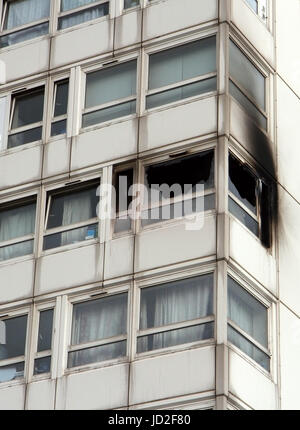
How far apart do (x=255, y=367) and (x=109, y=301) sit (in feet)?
10.6

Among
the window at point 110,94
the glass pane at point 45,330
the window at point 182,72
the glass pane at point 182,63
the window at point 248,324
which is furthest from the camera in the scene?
the window at point 110,94

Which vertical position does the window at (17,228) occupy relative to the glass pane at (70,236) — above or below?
above

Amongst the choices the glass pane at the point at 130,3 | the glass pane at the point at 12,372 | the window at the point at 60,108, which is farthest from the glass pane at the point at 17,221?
the glass pane at the point at 130,3

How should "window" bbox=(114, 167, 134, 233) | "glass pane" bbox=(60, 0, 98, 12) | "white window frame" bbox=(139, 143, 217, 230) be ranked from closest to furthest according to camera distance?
"white window frame" bbox=(139, 143, 217, 230) → "window" bbox=(114, 167, 134, 233) → "glass pane" bbox=(60, 0, 98, 12)

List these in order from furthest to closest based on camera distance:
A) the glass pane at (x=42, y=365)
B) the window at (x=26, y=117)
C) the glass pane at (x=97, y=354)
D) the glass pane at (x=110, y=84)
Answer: the window at (x=26, y=117)
the glass pane at (x=110, y=84)
the glass pane at (x=42, y=365)
the glass pane at (x=97, y=354)

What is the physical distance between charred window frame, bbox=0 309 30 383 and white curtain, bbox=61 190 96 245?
69.3 inches

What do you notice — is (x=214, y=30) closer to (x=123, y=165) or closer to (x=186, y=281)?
(x=123, y=165)

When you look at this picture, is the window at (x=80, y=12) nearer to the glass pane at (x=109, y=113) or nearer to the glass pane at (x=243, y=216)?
the glass pane at (x=109, y=113)

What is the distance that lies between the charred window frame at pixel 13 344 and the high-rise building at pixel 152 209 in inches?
1.2

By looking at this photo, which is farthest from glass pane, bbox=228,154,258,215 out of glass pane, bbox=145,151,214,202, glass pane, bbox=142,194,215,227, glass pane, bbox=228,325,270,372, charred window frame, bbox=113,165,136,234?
glass pane, bbox=228,325,270,372

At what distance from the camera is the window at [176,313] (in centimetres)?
2750

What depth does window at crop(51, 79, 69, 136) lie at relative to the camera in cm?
3125

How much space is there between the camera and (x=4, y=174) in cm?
3127

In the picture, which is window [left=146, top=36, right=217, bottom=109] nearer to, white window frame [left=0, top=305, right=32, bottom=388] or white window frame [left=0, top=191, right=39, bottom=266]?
white window frame [left=0, top=191, right=39, bottom=266]
